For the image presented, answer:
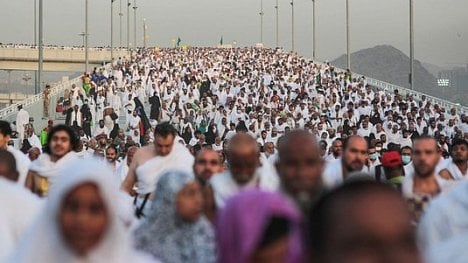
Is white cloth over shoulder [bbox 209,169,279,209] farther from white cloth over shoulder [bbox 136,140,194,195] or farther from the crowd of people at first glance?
white cloth over shoulder [bbox 136,140,194,195]

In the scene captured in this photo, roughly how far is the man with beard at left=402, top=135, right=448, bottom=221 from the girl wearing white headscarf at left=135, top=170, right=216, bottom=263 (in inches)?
73.9

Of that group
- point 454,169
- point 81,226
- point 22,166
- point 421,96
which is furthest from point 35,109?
point 81,226

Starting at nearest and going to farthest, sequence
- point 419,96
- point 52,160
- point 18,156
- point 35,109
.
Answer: point 52,160 < point 18,156 < point 35,109 < point 419,96

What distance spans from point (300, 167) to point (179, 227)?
75 centimetres

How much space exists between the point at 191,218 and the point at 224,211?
2010mm

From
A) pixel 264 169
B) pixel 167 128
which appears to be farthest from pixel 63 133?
pixel 264 169

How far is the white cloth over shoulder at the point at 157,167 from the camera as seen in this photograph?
7746 millimetres

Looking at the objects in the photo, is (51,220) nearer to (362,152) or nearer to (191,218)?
(191,218)

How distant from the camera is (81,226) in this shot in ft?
11.7

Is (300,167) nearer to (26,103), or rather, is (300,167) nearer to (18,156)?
(18,156)

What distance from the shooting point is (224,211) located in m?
3.07

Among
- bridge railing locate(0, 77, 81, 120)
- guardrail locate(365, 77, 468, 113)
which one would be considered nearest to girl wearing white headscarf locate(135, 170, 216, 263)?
bridge railing locate(0, 77, 81, 120)

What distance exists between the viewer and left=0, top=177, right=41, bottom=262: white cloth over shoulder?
4945 millimetres

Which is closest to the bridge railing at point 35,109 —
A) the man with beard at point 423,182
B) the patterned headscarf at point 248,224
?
the man with beard at point 423,182
